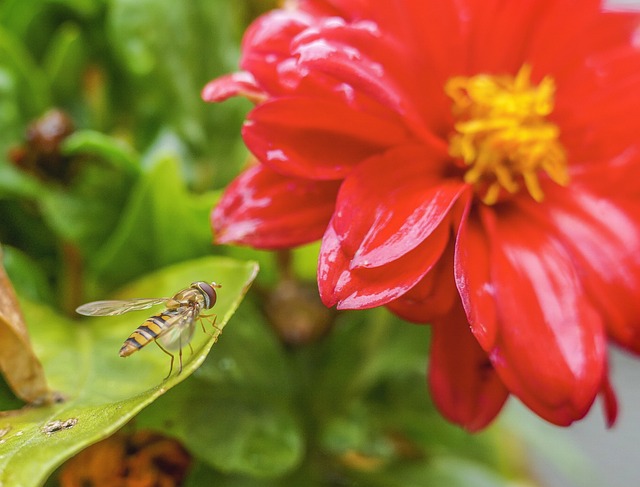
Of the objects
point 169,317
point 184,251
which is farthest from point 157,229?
point 169,317

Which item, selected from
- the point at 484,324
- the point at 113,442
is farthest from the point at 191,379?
the point at 484,324

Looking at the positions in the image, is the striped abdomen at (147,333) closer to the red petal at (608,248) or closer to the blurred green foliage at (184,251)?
the blurred green foliage at (184,251)

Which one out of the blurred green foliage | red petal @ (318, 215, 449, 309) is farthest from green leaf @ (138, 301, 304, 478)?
red petal @ (318, 215, 449, 309)

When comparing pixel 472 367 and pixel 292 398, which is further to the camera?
pixel 292 398

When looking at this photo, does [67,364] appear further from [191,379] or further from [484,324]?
[484,324]

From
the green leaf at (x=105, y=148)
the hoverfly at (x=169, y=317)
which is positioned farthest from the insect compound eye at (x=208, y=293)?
the green leaf at (x=105, y=148)
